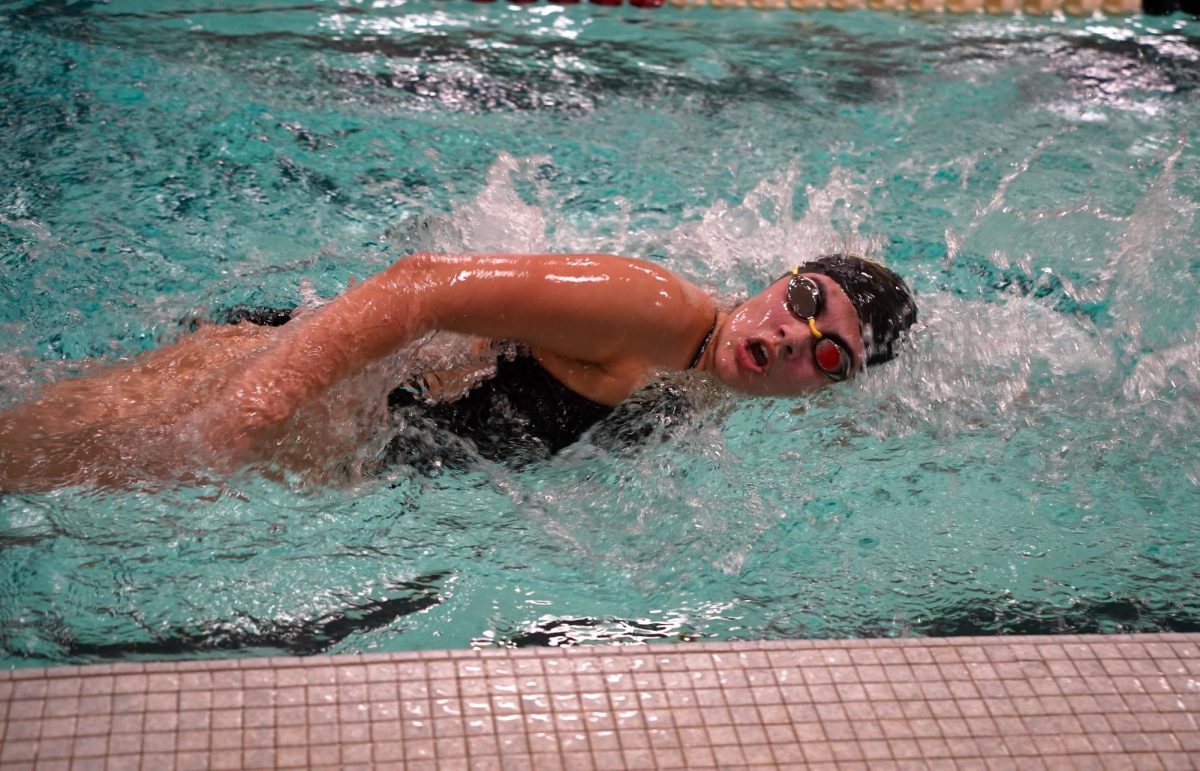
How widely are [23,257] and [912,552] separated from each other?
2.67 m

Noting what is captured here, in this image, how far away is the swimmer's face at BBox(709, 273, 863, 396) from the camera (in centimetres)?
263

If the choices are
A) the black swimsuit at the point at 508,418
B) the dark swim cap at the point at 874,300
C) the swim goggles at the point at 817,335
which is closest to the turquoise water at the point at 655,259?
the black swimsuit at the point at 508,418

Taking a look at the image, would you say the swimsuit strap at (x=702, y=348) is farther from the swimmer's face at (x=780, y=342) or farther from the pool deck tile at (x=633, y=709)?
the pool deck tile at (x=633, y=709)

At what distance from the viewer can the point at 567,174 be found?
175 inches

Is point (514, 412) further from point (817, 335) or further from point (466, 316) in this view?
point (817, 335)

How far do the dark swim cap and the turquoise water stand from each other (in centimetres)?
18

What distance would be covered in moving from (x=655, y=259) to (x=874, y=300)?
1297 mm

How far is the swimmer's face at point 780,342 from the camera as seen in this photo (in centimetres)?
263

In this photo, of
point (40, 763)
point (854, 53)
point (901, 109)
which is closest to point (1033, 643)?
point (40, 763)

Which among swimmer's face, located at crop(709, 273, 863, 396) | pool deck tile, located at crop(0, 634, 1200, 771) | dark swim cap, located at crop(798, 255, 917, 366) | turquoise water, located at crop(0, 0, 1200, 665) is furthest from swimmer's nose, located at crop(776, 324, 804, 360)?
pool deck tile, located at crop(0, 634, 1200, 771)

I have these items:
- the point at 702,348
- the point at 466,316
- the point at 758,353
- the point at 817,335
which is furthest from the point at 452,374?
the point at 817,335

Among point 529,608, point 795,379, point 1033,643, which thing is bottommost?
point 529,608

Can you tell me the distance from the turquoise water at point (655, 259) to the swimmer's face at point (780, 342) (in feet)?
0.78

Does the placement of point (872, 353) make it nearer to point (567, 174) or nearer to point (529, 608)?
point (529, 608)
